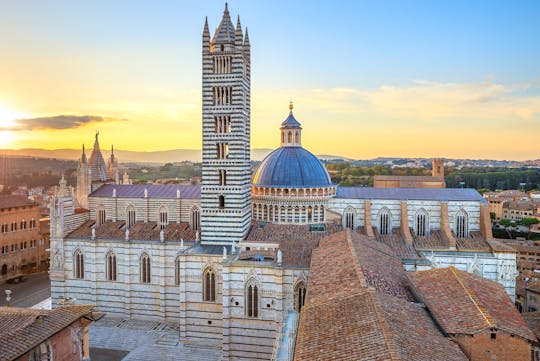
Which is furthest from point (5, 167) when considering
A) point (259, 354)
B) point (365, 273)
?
point (365, 273)

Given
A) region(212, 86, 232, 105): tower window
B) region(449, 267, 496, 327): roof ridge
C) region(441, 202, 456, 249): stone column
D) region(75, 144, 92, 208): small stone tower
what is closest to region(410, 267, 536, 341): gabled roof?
region(449, 267, 496, 327): roof ridge

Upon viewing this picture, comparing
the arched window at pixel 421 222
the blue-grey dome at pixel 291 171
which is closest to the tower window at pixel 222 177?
the blue-grey dome at pixel 291 171

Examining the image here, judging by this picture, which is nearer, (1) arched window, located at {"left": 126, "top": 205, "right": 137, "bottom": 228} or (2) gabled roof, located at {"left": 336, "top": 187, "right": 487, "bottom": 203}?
(2) gabled roof, located at {"left": 336, "top": 187, "right": 487, "bottom": 203}

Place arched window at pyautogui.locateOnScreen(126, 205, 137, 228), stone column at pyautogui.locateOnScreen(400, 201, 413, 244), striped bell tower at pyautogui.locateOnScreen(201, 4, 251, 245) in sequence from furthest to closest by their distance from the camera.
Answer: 1. arched window at pyautogui.locateOnScreen(126, 205, 137, 228)
2. stone column at pyautogui.locateOnScreen(400, 201, 413, 244)
3. striped bell tower at pyautogui.locateOnScreen(201, 4, 251, 245)

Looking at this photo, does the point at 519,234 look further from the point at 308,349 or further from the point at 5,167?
the point at 5,167

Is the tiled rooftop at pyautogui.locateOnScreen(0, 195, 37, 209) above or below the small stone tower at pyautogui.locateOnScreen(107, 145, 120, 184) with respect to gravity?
below

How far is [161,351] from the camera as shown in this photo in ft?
95.3

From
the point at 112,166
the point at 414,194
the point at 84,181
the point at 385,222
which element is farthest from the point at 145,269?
the point at 414,194

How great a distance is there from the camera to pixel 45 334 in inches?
637

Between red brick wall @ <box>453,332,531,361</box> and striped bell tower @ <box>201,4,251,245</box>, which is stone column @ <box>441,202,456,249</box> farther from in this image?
red brick wall @ <box>453,332,531,361</box>

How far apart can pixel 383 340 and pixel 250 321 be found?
16263 mm

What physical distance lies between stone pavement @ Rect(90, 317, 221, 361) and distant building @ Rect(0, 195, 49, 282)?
60.1 feet

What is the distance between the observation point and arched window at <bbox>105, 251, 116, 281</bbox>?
35.2 m

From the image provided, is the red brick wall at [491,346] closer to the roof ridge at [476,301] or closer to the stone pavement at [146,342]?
the roof ridge at [476,301]
